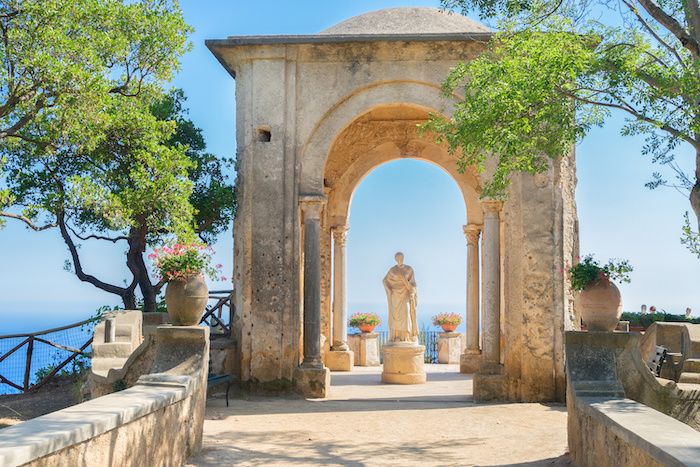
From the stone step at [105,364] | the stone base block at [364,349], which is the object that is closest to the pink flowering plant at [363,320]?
the stone base block at [364,349]

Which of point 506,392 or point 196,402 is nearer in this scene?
point 196,402

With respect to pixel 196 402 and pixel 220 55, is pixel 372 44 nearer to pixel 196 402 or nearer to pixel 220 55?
pixel 220 55

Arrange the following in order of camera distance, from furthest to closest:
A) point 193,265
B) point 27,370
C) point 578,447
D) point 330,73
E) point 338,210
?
1. point 338,210
2. point 27,370
3. point 330,73
4. point 193,265
5. point 578,447

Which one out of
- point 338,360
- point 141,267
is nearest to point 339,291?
point 338,360

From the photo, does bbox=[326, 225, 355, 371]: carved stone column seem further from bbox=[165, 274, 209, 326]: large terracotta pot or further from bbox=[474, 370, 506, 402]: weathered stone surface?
bbox=[165, 274, 209, 326]: large terracotta pot

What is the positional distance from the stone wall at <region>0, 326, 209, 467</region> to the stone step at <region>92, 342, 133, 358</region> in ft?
14.5

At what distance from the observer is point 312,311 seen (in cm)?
1391

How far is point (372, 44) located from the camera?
13695 millimetres

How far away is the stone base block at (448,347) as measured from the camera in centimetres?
2142

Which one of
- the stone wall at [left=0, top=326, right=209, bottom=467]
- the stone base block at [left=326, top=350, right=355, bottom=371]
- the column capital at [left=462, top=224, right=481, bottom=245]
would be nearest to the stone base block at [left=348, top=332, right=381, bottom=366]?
the stone base block at [left=326, top=350, right=355, bottom=371]

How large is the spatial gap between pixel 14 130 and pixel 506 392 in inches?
353

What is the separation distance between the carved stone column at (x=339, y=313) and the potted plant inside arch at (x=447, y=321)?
3409 millimetres

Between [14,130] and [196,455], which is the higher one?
[14,130]

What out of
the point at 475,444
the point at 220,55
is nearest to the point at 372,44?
the point at 220,55
